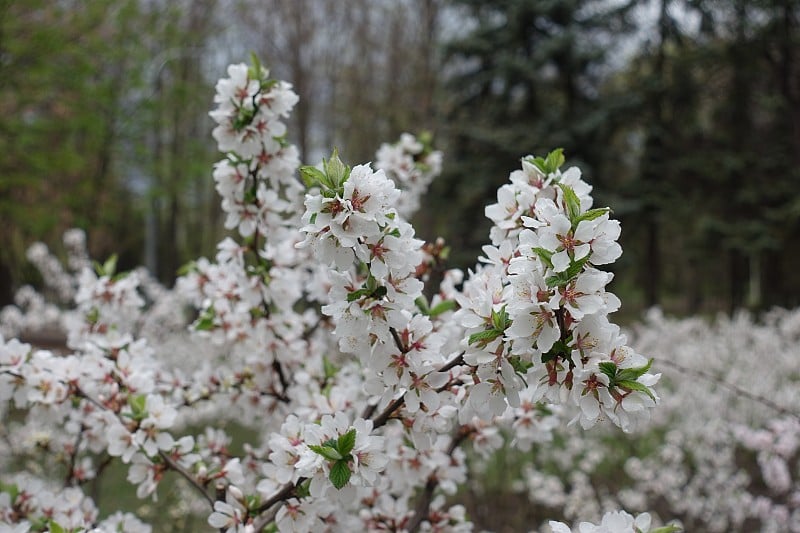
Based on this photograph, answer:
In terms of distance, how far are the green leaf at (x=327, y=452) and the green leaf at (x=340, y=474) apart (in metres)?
0.01

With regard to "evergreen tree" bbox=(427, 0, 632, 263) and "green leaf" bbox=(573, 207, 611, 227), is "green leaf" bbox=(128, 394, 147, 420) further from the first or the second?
"evergreen tree" bbox=(427, 0, 632, 263)

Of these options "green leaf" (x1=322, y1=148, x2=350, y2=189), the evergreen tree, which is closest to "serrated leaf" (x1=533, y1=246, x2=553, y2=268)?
"green leaf" (x1=322, y1=148, x2=350, y2=189)

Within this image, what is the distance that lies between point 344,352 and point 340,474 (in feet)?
0.78

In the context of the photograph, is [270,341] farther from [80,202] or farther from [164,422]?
[80,202]

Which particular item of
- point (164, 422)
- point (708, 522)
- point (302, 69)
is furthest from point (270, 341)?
point (302, 69)

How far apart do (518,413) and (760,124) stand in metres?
17.5

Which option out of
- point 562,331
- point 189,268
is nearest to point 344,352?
point 562,331

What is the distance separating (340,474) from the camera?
3.92 feet

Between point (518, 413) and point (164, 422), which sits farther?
point (518, 413)

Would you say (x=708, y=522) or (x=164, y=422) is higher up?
(x=708, y=522)

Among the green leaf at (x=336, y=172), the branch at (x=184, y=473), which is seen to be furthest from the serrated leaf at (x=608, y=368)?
the branch at (x=184, y=473)

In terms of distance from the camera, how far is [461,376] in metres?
1.36

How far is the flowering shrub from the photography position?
3.56ft

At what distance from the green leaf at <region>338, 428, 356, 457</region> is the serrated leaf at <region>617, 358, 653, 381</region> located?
1.64 ft
